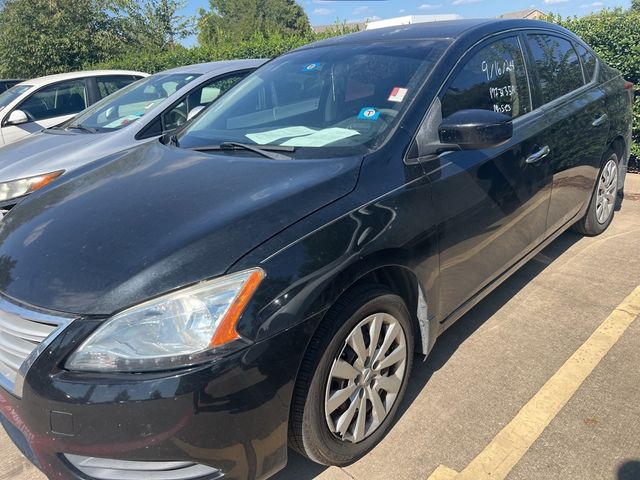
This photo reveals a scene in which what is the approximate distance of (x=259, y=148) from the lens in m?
2.62

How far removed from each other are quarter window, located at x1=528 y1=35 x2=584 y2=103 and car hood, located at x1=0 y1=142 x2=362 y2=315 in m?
1.85

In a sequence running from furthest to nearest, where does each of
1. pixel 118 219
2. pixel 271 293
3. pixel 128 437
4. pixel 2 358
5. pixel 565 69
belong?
pixel 565 69
pixel 118 219
pixel 2 358
pixel 271 293
pixel 128 437

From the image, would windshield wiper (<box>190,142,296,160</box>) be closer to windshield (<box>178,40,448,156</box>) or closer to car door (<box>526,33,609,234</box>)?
windshield (<box>178,40,448,156</box>)

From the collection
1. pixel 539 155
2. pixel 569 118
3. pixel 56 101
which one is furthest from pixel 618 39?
pixel 56 101

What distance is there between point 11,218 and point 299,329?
5.09ft

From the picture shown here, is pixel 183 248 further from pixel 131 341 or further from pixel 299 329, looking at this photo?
pixel 299 329

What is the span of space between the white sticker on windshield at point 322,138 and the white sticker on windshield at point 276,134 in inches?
2.6

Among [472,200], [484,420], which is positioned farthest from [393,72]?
[484,420]

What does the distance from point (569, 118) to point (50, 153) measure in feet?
13.4

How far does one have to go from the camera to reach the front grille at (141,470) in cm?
172

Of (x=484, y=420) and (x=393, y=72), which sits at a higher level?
(x=393, y=72)

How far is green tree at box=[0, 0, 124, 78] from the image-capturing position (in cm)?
1753

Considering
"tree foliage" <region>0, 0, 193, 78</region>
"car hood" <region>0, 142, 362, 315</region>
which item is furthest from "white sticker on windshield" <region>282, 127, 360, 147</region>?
"tree foliage" <region>0, 0, 193, 78</region>

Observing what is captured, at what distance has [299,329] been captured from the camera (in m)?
1.84
